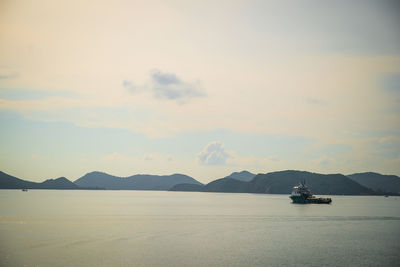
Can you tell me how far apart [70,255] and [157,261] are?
46.3ft

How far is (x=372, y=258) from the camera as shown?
56.4m

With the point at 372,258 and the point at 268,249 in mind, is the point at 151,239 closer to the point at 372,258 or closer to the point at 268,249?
the point at 268,249

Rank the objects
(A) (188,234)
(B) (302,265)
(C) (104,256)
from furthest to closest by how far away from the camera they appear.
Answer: (A) (188,234) → (C) (104,256) → (B) (302,265)

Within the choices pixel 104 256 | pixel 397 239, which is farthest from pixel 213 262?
pixel 397 239

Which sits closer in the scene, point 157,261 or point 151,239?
point 157,261

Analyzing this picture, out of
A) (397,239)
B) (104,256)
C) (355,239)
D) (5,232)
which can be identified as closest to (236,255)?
(104,256)

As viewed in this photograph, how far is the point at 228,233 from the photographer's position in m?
84.2

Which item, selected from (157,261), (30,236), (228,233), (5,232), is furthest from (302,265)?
(5,232)

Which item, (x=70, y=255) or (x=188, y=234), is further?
(x=188, y=234)

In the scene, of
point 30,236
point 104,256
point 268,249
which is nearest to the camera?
point 104,256

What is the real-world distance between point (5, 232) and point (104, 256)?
113 ft

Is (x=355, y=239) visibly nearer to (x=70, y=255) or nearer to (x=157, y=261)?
(x=157, y=261)

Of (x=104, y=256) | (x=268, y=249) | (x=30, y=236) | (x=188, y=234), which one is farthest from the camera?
(x=188, y=234)

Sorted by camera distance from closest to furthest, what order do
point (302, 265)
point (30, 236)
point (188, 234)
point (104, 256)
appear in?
1. point (302, 265)
2. point (104, 256)
3. point (30, 236)
4. point (188, 234)
